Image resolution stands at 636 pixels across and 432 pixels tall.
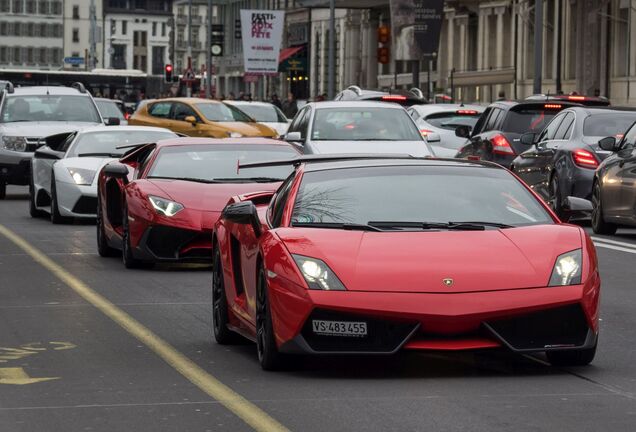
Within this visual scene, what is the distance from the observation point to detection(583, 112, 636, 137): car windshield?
23.2 metres

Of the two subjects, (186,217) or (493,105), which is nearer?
(186,217)

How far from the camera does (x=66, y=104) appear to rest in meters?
32.3

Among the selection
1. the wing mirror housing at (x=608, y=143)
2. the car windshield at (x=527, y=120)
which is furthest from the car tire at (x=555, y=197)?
the car windshield at (x=527, y=120)

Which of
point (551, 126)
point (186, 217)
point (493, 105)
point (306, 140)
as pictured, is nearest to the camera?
point (186, 217)

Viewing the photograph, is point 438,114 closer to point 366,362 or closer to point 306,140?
point 306,140

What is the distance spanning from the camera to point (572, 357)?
30.8 ft

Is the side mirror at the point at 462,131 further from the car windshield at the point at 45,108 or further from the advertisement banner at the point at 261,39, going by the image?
the advertisement banner at the point at 261,39

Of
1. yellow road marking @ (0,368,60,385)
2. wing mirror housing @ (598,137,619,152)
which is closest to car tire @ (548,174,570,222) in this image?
wing mirror housing @ (598,137,619,152)

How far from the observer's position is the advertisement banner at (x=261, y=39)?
214ft

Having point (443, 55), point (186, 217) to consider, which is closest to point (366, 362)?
point (186, 217)

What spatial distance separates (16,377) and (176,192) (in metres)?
6.87

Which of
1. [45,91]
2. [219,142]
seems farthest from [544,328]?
[45,91]

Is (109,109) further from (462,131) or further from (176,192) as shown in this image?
(176,192)

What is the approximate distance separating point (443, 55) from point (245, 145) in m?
58.0
